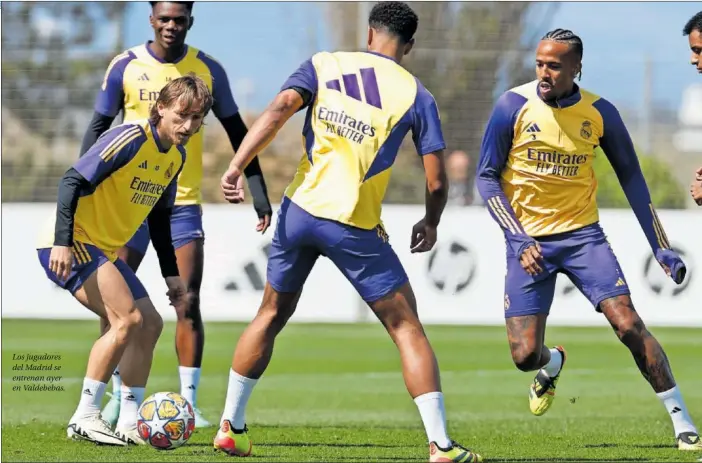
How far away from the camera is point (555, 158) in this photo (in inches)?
333

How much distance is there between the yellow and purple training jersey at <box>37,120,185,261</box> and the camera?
7.80 meters

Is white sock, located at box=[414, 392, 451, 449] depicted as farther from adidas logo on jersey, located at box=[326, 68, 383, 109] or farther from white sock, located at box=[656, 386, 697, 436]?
white sock, located at box=[656, 386, 697, 436]

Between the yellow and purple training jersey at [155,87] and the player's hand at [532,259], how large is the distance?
271 centimetres

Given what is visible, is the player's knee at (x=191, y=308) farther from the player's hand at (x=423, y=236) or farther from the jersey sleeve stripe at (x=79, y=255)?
the player's hand at (x=423, y=236)

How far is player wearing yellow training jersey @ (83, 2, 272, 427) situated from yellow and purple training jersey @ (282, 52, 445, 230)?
2047 millimetres

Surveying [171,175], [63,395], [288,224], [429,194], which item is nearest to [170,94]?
[171,175]

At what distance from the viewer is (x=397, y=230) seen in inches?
712

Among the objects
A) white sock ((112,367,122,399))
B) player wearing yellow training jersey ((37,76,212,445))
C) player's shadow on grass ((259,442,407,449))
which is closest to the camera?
player wearing yellow training jersey ((37,76,212,445))

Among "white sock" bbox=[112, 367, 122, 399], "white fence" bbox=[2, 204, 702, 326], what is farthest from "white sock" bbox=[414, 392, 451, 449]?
"white fence" bbox=[2, 204, 702, 326]

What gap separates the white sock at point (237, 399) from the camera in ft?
24.6

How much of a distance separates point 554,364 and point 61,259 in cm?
368

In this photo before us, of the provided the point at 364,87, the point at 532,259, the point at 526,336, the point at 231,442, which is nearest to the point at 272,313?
the point at 231,442

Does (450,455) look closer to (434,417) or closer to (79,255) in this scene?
(434,417)

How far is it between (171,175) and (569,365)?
734cm
